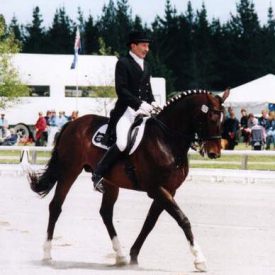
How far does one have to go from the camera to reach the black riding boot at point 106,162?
372 inches

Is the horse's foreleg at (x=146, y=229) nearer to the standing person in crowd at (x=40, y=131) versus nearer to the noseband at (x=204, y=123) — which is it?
the noseband at (x=204, y=123)

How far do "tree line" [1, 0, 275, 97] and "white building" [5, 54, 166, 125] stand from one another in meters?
52.2

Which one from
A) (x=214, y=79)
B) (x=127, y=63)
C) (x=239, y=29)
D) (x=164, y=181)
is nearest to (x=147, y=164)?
(x=164, y=181)

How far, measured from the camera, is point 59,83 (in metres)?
59.4

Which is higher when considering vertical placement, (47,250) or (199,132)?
(199,132)

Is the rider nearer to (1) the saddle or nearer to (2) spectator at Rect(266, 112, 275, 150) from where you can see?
(1) the saddle

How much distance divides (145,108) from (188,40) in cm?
12003

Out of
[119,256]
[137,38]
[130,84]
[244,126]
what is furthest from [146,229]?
[244,126]

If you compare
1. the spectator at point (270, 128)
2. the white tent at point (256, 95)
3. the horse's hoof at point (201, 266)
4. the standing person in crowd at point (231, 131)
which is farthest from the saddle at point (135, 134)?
the white tent at point (256, 95)

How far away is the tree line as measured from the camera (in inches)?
4774

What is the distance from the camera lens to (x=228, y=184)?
2183 cm

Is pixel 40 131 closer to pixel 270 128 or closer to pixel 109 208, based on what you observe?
pixel 270 128

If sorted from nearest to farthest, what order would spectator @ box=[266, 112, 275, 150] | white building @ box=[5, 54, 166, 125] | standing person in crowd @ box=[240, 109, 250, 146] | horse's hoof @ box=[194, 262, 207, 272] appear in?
horse's hoof @ box=[194, 262, 207, 272], spectator @ box=[266, 112, 275, 150], standing person in crowd @ box=[240, 109, 250, 146], white building @ box=[5, 54, 166, 125]

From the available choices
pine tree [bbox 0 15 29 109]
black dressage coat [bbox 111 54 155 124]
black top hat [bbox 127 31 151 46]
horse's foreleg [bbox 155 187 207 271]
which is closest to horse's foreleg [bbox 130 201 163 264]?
horse's foreleg [bbox 155 187 207 271]
